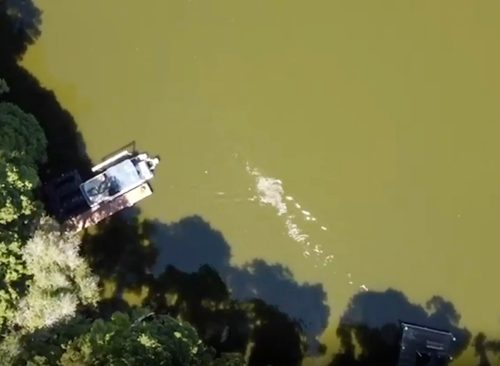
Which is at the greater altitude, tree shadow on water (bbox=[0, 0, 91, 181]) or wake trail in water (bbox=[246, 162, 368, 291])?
tree shadow on water (bbox=[0, 0, 91, 181])

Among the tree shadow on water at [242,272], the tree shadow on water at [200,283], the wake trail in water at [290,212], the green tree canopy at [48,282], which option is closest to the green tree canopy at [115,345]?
the green tree canopy at [48,282]

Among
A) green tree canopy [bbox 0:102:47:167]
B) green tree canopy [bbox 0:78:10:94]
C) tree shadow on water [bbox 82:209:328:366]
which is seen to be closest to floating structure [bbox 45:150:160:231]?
tree shadow on water [bbox 82:209:328:366]

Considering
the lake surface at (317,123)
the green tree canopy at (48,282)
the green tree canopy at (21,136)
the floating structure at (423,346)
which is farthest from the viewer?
the lake surface at (317,123)

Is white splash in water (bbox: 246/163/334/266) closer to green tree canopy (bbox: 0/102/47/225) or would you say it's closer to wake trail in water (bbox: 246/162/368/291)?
wake trail in water (bbox: 246/162/368/291)

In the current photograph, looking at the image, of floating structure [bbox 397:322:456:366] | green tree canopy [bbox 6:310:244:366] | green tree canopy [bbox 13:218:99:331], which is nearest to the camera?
green tree canopy [bbox 6:310:244:366]

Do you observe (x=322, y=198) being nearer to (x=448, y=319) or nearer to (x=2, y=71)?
(x=448, y=319)

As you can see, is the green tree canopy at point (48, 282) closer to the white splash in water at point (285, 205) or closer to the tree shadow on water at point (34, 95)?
the tree shadow on water at point (34, 95)

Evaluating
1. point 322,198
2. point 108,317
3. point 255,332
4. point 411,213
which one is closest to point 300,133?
point 322,198
